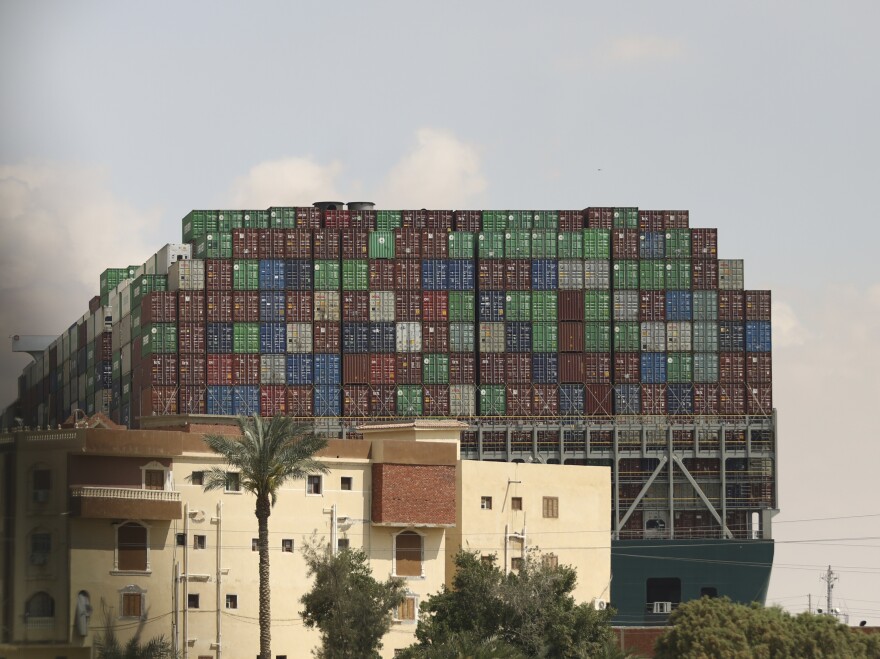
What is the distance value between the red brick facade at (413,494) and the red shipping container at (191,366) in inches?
2460

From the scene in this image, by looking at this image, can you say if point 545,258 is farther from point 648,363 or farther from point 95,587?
point 95,587

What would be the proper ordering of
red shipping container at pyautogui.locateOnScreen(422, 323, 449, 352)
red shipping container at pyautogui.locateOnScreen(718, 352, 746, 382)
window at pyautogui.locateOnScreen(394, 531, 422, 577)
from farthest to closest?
1. red shipping container at pyautogui.locateOnScreen(718, 352, 746, 382)
2. red shipping container at pyautogui.locateOnScreen(422, 323, 449, 352)
3. window at pyautogui.locateOnScreen(394, 531, 422, 577)

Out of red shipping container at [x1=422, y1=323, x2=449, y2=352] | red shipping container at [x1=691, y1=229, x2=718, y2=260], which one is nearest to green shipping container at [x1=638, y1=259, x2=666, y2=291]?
red shipping container at [x1=691, y1=229, x2=718, y2=260]

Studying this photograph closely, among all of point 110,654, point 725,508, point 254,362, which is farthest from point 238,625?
point 725,508

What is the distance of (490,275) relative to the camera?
157m

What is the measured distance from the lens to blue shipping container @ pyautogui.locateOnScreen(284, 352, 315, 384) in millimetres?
155750

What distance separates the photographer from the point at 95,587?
87938 millimetres

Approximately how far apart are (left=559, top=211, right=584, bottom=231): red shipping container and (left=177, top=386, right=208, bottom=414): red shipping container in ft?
119

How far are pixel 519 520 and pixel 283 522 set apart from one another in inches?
594

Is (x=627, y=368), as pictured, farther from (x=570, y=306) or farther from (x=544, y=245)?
(x=544, y=245)

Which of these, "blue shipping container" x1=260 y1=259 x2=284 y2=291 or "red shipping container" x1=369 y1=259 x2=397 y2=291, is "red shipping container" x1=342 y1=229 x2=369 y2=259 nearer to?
"red shipping container" x1=369 y1=259 x2=397 y2=291

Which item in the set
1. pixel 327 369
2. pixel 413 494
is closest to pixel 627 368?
pixel 327 369

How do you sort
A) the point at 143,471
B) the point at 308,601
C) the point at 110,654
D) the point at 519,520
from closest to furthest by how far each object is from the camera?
1. the point at 110,654
2. the point at 308,601
3. the point at 143,471
4. the point at 519,520

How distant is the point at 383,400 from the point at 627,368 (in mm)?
22300
